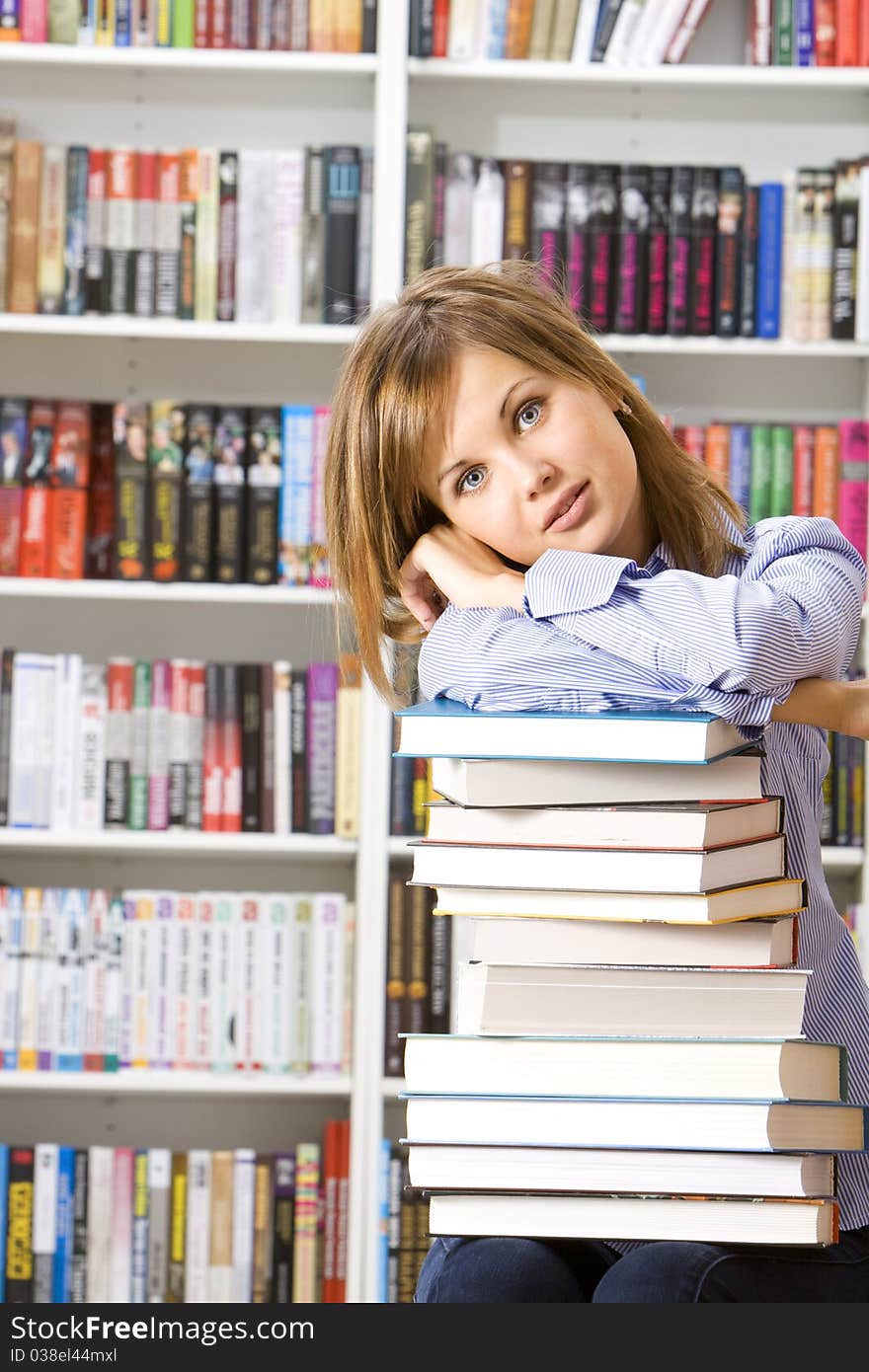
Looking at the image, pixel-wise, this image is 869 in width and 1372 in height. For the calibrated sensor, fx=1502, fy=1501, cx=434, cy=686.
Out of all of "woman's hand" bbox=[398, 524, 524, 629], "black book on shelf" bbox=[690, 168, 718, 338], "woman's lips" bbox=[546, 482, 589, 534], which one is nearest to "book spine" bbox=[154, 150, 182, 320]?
"black book on shelf" bbox=[690, 168, 718, 338]

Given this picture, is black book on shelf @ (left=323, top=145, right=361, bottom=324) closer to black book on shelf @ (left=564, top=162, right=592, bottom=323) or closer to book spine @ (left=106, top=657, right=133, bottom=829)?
black book on shelf @ (left=564, top=162, right=592, bottom=323)

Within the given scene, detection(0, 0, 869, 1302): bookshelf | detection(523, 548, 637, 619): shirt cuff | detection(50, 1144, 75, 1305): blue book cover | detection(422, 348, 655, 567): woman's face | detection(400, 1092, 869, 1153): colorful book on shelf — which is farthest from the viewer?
detection(0, 0, 869, 1302): bookshelf

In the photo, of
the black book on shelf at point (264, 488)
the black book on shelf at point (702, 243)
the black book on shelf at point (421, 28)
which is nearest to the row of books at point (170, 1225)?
the black book on shelf at point (264, 488)

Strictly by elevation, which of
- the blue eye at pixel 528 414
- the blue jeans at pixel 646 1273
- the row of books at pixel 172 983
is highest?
the blue eye at pixel 528 414

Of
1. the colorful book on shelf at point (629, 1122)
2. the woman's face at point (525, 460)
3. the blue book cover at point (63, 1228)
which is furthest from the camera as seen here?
the blue book cover at point (63, 1228)

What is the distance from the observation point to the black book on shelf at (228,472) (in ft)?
7.04

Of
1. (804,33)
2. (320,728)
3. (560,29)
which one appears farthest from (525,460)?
(804,33)

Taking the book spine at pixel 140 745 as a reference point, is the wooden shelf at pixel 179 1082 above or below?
below

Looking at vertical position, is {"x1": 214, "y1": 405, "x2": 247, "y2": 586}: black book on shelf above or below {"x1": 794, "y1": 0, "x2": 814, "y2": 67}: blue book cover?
below

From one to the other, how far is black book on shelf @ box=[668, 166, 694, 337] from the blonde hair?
1094 millimetres

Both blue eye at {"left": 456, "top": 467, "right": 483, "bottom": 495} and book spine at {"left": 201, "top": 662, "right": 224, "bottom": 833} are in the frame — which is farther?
book spine at {"left": 201, "top": 662, "right": 224, "bottom": 833}

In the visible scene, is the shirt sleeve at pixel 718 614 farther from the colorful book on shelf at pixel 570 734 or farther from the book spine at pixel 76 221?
the book spine at pixel 76 221

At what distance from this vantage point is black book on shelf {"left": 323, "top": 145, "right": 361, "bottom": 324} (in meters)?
2.13

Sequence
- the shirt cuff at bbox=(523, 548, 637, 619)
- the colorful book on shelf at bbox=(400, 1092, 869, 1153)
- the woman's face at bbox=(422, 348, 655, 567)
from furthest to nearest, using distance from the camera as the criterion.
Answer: the woman's face at bbox=(422, 348, 655, 567)
the shirt cuff at bbox=(523, 548, 637, 619)
the colorful book on shelf at bbox=(400, 1092, 869, 1153)
